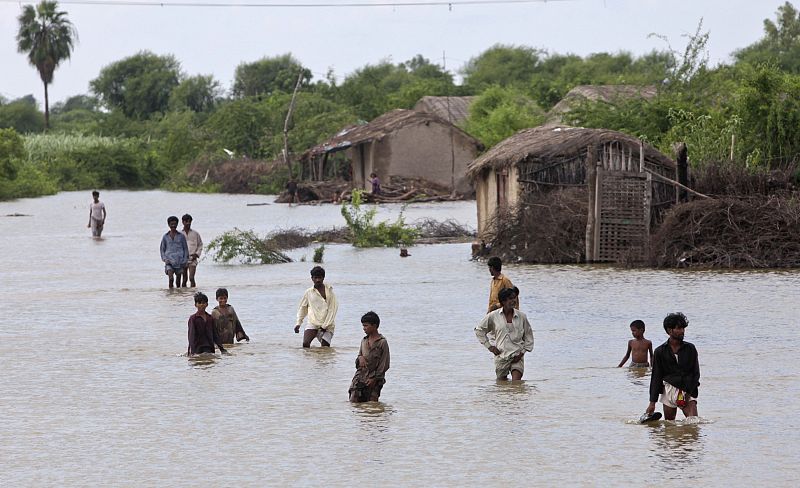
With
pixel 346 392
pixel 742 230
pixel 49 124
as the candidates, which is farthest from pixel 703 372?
pixel 49 124

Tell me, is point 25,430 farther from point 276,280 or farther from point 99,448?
point 276,280

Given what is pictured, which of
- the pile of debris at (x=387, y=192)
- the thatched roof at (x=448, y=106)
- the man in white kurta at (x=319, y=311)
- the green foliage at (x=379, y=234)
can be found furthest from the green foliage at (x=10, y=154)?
the man in white kurta at (x=319, y=311)

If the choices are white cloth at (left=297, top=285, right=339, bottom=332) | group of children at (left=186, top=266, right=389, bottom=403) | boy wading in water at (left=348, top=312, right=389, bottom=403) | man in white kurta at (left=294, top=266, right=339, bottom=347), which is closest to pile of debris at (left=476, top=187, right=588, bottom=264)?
group of children at (left=186, top=266, right=389, bottom=403)

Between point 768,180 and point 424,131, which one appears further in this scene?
point 424,131

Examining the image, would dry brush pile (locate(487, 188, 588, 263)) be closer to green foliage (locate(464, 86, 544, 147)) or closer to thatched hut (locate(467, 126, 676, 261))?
thatched hut (locate(467, 126, 676, 261))

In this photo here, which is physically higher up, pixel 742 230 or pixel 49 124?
pixel 49 124

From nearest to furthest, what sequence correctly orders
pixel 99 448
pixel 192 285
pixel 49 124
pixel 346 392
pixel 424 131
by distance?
pixel 99 448 < pixel 346 392 < pixel 192 285 < pixel 424 131 < pixel 49 124

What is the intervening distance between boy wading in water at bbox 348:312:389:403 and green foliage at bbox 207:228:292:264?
45.0 ft

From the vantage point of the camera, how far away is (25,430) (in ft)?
32.2

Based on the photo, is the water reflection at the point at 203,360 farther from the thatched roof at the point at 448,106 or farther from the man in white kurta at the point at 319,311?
the thatched roof at the point at 448,106

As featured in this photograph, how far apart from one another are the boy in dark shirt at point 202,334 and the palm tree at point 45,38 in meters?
77.1

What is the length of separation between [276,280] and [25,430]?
11747 mm

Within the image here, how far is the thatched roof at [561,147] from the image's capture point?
2250 cm

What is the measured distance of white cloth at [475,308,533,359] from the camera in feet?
35.3
